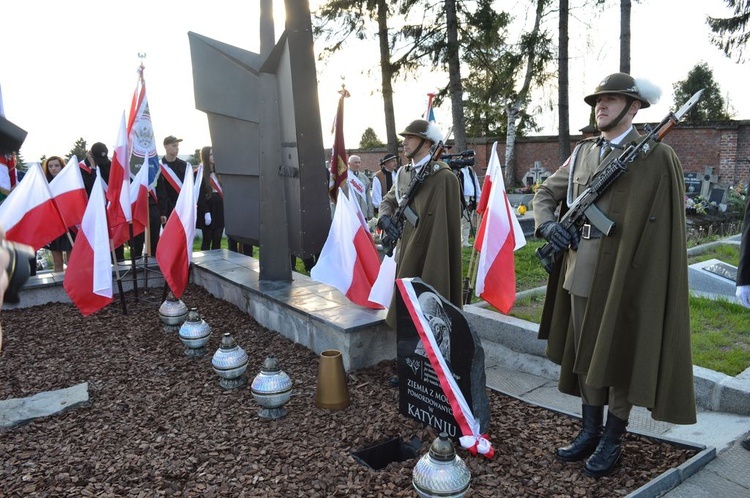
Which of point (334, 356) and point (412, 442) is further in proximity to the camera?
point (334, 356)

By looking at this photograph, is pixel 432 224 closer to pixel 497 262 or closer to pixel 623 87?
pixel 497 262

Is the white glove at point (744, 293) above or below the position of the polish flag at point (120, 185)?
below

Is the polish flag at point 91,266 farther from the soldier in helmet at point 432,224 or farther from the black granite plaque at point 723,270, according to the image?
the black granite plaque at point 723,270

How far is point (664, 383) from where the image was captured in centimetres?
276

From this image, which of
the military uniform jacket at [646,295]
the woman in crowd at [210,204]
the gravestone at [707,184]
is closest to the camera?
the military uniform jacket at [646,295]

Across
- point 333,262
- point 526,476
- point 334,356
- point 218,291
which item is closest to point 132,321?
point 218,291

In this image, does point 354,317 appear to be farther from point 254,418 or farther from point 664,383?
point 664,383

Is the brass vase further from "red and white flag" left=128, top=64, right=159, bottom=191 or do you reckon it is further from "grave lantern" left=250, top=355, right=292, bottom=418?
"red and white flag" left=128, top=64, right=159, bottom=191

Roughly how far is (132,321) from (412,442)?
3736 millimetres

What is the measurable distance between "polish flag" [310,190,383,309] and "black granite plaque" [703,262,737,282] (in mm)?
3976

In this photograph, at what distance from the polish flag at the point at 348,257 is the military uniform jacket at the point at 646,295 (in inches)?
99.6

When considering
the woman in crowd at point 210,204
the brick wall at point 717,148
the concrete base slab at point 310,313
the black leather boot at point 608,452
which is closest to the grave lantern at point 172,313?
the concrete base slab at point 310,313

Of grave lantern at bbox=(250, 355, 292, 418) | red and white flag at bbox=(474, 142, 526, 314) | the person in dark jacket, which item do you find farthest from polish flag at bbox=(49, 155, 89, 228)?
the person in dark jacket

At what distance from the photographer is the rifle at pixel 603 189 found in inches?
108
